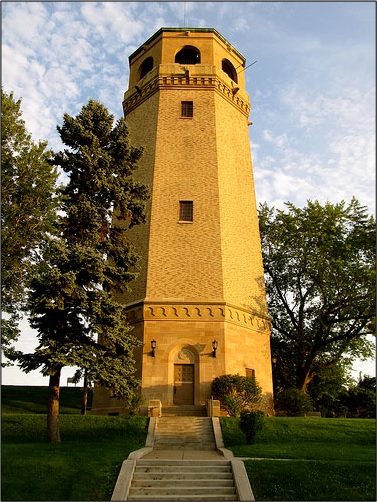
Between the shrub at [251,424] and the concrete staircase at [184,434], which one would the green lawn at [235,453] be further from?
the concrete staircase at [184,434]

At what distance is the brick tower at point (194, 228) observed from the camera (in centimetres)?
2023

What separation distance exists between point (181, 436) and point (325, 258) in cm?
1328

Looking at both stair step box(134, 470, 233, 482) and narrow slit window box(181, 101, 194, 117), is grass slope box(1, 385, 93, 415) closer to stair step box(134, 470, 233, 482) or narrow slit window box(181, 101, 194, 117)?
stair step box(134, 470, 233, 482)

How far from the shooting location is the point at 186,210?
23031 millimetres

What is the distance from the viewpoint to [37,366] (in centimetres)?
1442

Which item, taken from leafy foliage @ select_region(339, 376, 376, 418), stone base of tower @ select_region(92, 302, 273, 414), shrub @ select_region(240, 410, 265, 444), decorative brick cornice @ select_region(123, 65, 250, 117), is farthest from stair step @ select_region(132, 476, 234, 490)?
leafy foliage @ select_region(339, 376, 376, 418)

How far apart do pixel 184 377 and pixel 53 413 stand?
22.4ft

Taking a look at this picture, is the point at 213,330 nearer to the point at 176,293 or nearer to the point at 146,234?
the point at 176,293

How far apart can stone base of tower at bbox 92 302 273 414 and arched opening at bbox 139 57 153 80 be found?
1484 cm

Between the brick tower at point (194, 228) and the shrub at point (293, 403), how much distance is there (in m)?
0.74

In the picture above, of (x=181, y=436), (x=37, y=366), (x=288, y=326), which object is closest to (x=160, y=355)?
(x=181, y=436)

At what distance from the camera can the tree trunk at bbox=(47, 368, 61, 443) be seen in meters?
14.2

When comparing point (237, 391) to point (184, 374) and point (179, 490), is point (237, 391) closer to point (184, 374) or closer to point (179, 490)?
point (184, 374)

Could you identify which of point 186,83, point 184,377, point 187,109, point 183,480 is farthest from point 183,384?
point 186,83
